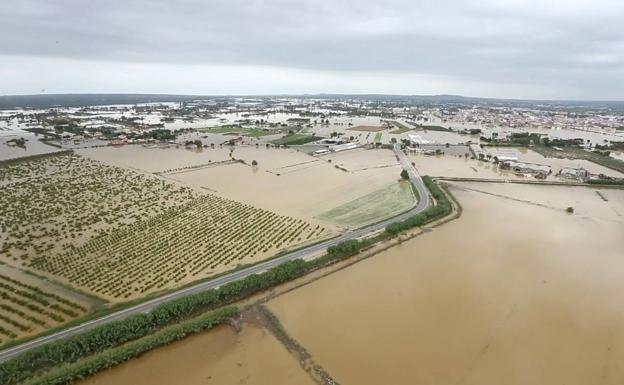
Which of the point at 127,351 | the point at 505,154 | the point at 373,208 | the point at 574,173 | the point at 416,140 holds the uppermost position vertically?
the point at 416,140

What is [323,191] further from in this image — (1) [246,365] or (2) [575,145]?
(2) [575,145]

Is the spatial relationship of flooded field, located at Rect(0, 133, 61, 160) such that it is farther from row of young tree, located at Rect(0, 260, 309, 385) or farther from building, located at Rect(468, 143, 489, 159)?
building, located at Rect(468, 143, 489, 159)

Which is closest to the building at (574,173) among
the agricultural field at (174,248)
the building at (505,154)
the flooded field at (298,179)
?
the building at (505,154)

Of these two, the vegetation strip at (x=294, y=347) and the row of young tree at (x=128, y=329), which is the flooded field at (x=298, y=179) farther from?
the vegetation strip at (x=294, y=347)

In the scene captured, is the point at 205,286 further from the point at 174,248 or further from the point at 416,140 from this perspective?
the point at 416,140

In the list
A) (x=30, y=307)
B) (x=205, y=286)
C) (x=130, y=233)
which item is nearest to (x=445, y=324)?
(x=205, y=286)

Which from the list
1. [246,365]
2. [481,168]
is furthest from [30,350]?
[481,168]
